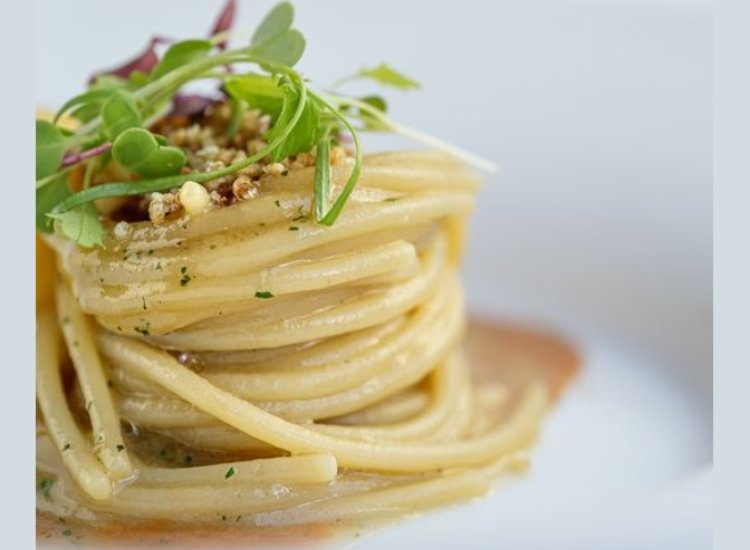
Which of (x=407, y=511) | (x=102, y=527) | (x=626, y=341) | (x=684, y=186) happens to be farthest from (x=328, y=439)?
(x=684, y=186)

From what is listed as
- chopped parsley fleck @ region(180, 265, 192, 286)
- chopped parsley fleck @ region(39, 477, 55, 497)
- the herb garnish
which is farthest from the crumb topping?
chopped parsley fleck @ region(39, 477, 55, 497)

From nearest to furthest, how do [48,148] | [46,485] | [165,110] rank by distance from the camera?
1. [46,485]
2. [48,148]
3. [165,110]

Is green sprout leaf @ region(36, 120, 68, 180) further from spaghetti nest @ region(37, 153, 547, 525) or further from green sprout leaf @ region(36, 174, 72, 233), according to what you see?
spaghetti nest @ region(37, 153, 547, 525)

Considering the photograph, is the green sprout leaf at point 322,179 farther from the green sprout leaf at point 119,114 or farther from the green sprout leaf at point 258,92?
the green sprout leaf at point 119,114

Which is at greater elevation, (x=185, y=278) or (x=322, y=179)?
(x=322, y=179)

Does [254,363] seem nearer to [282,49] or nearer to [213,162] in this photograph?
[213,162]

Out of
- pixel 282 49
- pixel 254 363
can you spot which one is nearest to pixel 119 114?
pixel 282 49
